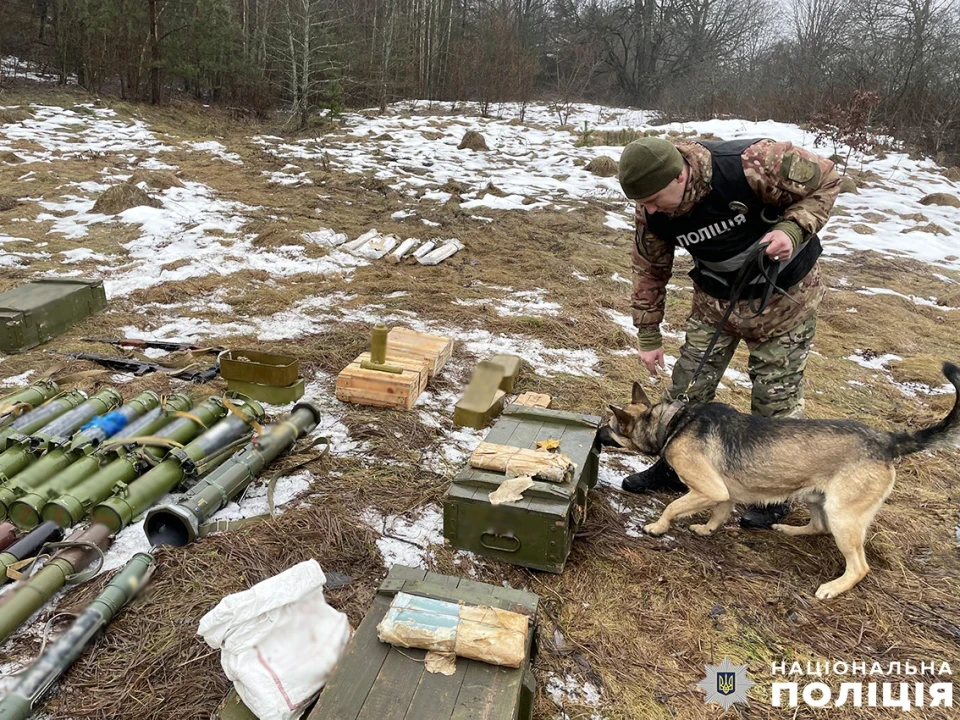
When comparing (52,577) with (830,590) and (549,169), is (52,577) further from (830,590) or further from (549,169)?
(549,169)

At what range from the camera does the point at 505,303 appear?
7.11 m

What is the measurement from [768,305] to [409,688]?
269cm

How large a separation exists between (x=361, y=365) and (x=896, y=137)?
21525 mm

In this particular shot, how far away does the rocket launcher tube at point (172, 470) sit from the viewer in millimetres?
3104

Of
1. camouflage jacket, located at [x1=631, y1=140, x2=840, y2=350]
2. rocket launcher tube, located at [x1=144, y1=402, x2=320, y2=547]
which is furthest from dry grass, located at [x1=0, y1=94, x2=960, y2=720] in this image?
camouflage jacket, located at [x1=631, y1=140, x2=840, y2=350]

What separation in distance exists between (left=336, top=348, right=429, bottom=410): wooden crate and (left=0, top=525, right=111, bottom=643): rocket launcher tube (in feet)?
6.37

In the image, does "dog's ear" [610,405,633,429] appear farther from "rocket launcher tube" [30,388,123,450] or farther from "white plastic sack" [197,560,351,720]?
"rocket launcher tube" [30,388,123,450]

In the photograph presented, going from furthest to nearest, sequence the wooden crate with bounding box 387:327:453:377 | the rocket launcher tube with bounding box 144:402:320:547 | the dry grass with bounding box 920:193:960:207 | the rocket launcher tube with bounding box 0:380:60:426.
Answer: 1. the dry grass with bounding box 920:193:960:207
2. the wooden crate with bounding box 387:327:453:377
3. the rocket launcher tube with bounding box 0:380:60:426
4. the rocket launcher tube with bounding box 144:402:320:547

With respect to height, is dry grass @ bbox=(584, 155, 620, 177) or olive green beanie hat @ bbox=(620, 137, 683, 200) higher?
olive green beanie hat @ bbox=(620, 137, 683, 200)

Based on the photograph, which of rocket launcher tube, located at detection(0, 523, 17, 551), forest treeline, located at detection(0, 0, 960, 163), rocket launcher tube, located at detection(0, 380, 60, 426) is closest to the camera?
rocket launcher tube, located at detection(0, 523, 17, 551)

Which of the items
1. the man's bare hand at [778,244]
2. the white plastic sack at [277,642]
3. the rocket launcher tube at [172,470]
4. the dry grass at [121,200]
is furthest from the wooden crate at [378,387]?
the dry grass at [121,200]

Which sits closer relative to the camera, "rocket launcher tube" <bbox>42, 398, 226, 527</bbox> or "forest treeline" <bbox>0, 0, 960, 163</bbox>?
"rocket launcher tube" <bbox>42, 398, 226, 527</bbox>

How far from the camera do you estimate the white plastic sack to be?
6.66 feet

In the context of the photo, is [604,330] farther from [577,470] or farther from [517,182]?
[517,182]
